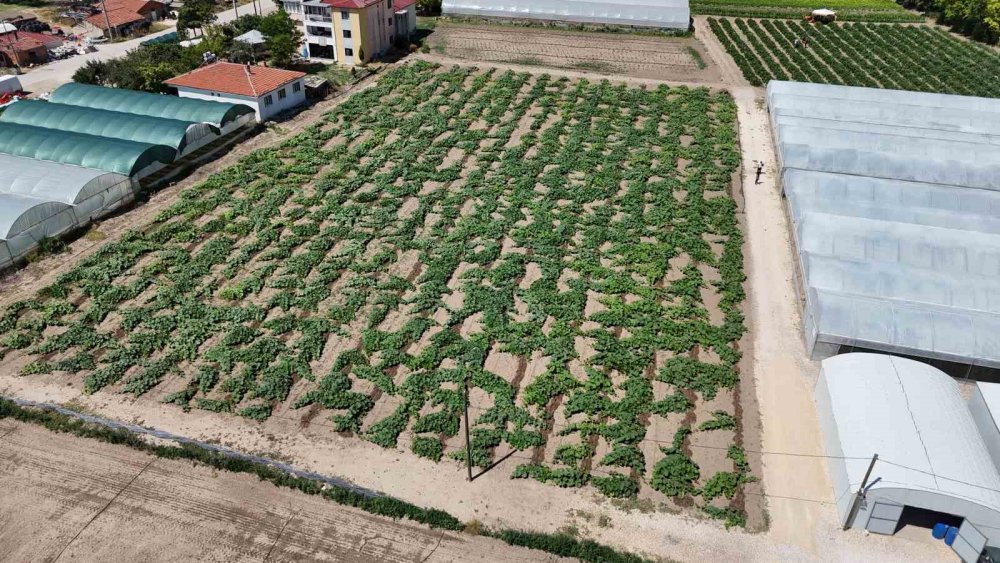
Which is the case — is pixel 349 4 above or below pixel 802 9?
above

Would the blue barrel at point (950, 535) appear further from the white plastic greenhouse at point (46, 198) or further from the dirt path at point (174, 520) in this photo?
the white plastic greenhouse at point (46, 198)

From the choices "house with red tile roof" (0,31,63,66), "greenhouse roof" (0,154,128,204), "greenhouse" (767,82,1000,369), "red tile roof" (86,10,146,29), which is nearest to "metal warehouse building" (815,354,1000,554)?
"greenhouse" (767,82,1000,369)

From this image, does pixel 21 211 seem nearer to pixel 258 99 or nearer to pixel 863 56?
pixel 258 99

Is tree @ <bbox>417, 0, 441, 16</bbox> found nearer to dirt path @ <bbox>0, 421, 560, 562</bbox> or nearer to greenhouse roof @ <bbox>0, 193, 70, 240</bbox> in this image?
greenhouse roof @ <bbox>0, 193, 70, 240</bbox>

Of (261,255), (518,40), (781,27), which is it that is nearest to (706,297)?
(261,255)

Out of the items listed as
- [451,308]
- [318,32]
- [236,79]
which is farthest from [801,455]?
[318,32]

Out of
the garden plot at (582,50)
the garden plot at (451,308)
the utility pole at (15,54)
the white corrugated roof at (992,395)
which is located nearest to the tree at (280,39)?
the garden plot at (582,50)

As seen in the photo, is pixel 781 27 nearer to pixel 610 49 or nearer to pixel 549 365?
pixel 610 49

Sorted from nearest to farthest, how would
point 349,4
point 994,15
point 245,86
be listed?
point 245,86 → point 349,4 → point 994,15
